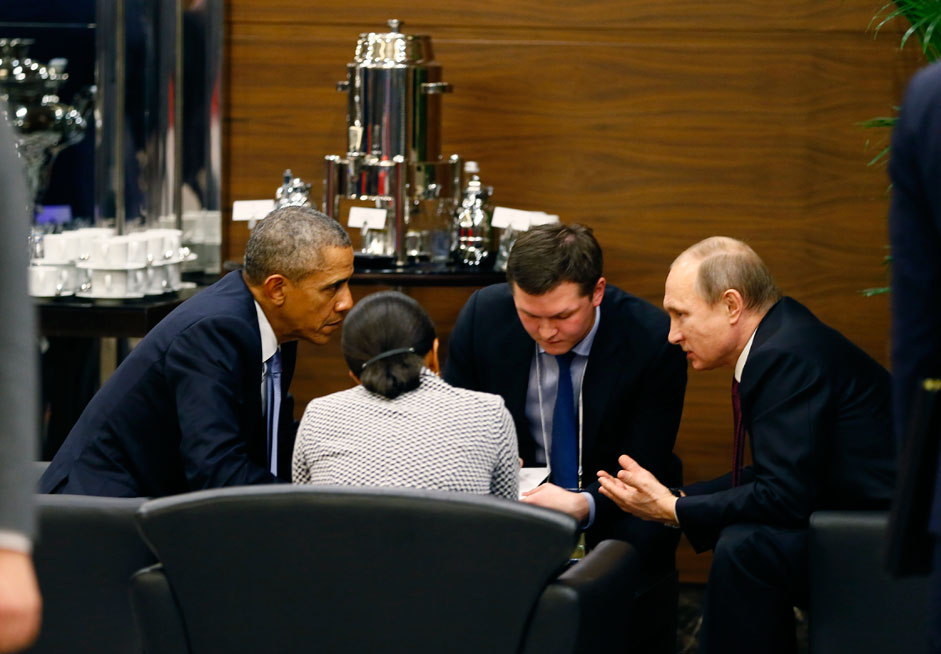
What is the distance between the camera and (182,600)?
1.87 m

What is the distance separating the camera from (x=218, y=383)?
2.43 metres

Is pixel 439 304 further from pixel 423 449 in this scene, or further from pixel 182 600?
pixel 182 600

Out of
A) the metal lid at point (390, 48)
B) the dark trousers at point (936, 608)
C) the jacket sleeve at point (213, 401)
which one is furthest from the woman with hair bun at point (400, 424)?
the metal lid at point (390, 48)

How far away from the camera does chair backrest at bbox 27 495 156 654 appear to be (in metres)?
2.10

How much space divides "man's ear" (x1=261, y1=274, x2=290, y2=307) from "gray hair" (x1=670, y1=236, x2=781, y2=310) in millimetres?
846

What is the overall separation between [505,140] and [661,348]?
140 cm

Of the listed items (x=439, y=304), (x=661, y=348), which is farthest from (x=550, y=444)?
(x=439, y=304)

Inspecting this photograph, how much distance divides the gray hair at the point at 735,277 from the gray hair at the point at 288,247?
0.76 meters

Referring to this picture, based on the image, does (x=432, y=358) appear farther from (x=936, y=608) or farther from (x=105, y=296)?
(x=105, y=296)

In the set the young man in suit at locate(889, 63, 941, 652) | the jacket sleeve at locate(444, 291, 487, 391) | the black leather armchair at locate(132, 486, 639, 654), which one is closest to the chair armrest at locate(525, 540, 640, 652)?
the black leather armchair at locate(132, 486, 639, 654)

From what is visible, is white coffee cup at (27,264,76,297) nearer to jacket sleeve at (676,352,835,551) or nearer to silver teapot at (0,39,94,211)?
silver teapot at (0,39,94,211)

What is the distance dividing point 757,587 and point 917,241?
1153 mm

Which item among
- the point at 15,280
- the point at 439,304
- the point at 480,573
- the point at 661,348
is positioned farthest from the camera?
the point at 439,304

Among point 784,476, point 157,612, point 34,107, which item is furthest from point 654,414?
point 34,107
